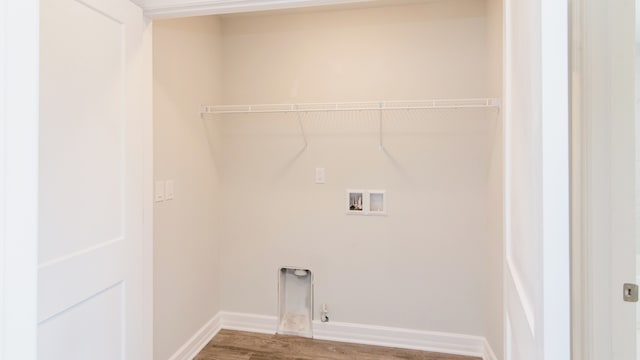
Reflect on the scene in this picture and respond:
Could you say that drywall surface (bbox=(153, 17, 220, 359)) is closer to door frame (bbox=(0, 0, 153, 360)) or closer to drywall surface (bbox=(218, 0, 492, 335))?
drywall surface (bbox=(218, 0, 492, 335))

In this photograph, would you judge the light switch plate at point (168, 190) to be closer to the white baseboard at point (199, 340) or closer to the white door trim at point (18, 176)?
the white baseboard at point (199, 340)

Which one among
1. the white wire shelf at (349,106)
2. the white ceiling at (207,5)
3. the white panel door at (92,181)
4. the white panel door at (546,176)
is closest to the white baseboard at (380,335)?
the white panel door at (92,181)

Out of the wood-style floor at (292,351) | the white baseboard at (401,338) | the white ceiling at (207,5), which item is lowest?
the wood-style floor at (292,351)

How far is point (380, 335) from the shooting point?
2.60m

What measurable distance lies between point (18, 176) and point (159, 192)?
58.6 inches

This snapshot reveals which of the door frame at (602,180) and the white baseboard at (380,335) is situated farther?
the white baseboard at (380,335)

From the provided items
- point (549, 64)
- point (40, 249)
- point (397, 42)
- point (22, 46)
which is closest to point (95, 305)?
point (40, 249)

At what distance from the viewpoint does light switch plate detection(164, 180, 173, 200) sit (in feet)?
7.03

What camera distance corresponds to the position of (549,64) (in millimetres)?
621

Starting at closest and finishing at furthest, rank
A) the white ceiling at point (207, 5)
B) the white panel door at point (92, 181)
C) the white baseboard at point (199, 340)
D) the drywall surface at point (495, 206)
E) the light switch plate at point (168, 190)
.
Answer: the white panel door at point (92, 181) → the white ceiling at point (207, 5) → the drywall surface at point (495, 206) → the light switch plate at point (168, 190) → the white baseboard at point (199, 340)

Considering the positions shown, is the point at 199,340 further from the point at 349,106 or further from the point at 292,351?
the point at 349,106

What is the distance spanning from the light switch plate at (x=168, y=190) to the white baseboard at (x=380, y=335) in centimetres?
121

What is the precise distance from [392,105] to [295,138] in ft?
2.58

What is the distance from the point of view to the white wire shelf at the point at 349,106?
2355 millimetres
